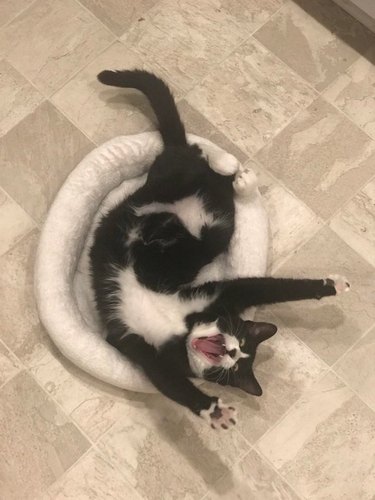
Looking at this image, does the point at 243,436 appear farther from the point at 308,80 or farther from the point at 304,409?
the point at 308,80

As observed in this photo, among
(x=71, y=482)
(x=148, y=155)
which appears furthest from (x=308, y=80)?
(x=71, y=482)

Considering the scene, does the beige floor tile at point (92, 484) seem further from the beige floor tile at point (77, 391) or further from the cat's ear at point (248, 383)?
the cat's ear at point (248, 383)

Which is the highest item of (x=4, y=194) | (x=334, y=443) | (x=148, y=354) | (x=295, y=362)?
(x=4, y=194)

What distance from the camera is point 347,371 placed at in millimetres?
1538

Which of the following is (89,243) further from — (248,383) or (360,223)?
(360,223)

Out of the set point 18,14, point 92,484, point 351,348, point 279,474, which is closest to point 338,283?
point 351,348

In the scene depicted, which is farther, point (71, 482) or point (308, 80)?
point (308, 80)

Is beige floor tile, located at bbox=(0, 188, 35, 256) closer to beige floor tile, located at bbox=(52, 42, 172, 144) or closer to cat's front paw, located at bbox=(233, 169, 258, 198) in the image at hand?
beige floor tile, located at bbox=(52, 42, 172, 144)

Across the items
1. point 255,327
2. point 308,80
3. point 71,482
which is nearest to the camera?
→ point 255,327

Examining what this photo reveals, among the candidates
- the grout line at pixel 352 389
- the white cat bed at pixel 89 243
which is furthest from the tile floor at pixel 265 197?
the white cat bed at pixel 89 243

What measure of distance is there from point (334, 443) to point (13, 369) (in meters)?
0.86

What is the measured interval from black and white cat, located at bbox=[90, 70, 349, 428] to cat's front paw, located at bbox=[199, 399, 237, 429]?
0.02 meters

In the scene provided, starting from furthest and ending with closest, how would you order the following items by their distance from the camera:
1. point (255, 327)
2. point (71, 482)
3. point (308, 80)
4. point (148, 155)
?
point (308, 80) → point (148, 155) → point (71, 482) → point (255, 327)

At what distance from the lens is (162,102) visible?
5.07 feet
